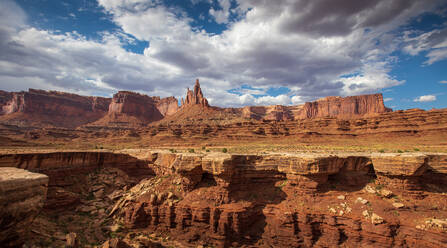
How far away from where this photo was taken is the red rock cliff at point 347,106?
127312mm

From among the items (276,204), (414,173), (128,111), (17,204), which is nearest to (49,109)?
(128,111)

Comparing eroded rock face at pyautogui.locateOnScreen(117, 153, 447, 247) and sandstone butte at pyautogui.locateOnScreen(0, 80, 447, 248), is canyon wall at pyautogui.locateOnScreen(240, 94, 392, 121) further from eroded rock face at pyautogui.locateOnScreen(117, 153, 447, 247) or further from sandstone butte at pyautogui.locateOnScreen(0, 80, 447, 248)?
eroded rock face at pyautogui.locateOnScreen(117, 153, 447, 247)

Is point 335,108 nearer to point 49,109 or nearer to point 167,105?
point 167,105

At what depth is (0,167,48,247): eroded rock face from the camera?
6496mm

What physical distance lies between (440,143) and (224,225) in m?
45.3

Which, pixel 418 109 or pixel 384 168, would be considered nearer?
pixel 384 168

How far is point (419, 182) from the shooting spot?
17.5 metres

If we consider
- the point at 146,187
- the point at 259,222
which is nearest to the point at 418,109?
the point at 259,222

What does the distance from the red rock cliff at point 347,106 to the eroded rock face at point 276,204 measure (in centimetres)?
11379

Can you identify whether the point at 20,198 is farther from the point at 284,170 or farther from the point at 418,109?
the point at 418,109

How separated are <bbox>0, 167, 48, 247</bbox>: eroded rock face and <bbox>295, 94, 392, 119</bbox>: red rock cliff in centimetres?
13150

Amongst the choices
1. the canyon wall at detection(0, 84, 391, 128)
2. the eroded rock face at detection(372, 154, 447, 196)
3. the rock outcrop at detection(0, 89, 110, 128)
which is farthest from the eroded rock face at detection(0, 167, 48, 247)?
the rock outcrop at detection(0, 89, 110, 128)

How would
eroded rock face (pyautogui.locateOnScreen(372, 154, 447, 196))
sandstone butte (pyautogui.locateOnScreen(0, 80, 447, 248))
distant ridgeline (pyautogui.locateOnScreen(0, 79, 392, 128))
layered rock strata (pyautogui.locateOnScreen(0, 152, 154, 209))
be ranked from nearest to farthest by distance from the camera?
sandstone butte (pyautogui.locateOnScreen(0, 80, 447, 248)) → eroded rock face (pyautogui.locateOnScreen(372, 154, 447, 196)) → layered rock strata (pyautogui.locateOnScreen(0, 152, 154, 209)) → distant ridgeline (pyautogui.locateOnScreen(0, 79, 392, 128))

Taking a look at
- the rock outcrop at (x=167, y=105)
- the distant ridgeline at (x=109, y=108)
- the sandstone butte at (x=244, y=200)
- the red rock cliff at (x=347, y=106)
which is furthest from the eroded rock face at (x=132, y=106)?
the sandstone butte at (x=244, y=200)
